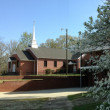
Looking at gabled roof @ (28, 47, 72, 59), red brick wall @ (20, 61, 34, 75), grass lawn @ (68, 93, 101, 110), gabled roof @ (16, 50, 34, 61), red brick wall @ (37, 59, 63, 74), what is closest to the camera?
grass lawn @ (68, 93, 101, 110)

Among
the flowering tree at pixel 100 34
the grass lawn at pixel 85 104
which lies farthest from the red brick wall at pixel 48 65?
the flowering tree at pixel 100 34

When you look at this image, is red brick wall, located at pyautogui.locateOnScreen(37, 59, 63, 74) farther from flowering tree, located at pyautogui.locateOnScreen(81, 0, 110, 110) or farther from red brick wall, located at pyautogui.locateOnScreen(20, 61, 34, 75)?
flowering tree, located at pyautogui.locateOnScreen(81, 0, 110, 110)

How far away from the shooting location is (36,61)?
36.9m

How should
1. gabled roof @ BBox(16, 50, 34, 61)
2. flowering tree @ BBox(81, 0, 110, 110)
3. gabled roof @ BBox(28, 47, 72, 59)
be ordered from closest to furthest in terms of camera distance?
flowering tree @ BBox(81, 0, 110, 110) → gabled roof @ BBox(16, 50, 34, 61) → gabled roof @ BBox(28, 47, 72, 59)

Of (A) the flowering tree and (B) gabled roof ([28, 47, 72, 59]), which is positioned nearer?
(A) the flowering tree

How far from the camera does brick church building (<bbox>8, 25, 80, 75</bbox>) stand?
36.5 metres

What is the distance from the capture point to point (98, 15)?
5496 millimetres

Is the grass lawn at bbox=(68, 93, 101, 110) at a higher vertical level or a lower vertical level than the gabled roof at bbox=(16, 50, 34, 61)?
lower

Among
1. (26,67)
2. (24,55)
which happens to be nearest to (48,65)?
(26,67)

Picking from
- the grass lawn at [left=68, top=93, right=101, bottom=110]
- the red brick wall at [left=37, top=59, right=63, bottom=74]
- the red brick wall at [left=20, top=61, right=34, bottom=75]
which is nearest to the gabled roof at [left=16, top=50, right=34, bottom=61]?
the red brick wall at [left=20, top=61, right=34, bottom=75]

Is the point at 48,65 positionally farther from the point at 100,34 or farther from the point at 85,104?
the point at 100,34

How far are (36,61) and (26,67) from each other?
236 centimetres

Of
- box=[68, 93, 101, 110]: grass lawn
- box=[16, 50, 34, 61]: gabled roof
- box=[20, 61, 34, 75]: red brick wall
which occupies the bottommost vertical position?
box=[68, 93, 101, 110]: grass lawn

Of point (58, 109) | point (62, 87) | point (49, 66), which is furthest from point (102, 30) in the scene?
point (49, 66)
